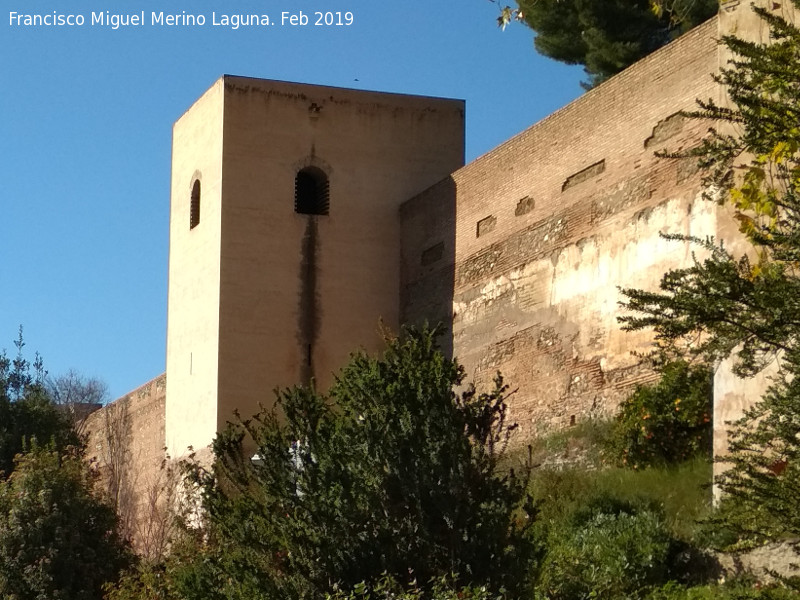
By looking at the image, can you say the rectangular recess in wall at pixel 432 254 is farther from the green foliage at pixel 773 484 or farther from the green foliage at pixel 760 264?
the green foliage at pixel 760 264

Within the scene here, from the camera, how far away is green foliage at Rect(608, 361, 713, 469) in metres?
12.7

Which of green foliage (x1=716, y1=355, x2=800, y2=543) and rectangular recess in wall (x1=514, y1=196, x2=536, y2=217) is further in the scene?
rectangular recess in wall (x1=514, y1=196, x2=536, y2=217)

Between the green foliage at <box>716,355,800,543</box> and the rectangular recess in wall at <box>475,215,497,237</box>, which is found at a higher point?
the rectangular recess in wall at <box>475,215,497,237</box>

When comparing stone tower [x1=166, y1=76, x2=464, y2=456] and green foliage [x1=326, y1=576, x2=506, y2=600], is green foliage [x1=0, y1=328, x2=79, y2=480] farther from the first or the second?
green foliage [x1=326, y1=576, x2=506, y2=600]

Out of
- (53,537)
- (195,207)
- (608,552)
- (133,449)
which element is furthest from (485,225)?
(133,449)

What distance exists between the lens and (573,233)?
51.8 ft

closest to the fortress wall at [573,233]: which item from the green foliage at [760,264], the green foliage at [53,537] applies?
the green foliage at [53,537]

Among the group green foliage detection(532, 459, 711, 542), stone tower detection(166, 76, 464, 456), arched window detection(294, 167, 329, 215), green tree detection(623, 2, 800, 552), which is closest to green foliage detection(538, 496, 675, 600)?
green foliage detection(532, 459, 711, 542)

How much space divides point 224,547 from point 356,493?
1381mm

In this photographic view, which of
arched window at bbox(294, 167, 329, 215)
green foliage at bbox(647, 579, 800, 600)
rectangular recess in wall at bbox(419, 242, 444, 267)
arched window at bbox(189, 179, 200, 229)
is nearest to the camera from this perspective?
green foliage at bbox(647, 579, 800, 600)

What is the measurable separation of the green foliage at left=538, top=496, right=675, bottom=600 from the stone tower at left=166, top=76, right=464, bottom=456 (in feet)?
24.3

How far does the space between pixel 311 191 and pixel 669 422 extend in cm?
829

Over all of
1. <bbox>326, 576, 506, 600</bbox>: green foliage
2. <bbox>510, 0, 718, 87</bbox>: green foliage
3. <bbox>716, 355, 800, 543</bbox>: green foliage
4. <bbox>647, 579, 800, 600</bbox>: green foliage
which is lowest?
<bbox>326, 576, 506, 600</bbox>: green foliage

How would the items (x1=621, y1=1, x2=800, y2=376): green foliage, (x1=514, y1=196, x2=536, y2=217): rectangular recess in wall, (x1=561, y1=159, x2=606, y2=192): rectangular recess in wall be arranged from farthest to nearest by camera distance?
(x1=514, y1=196, x2=536, y2=217): rectangular recess in wall, (x1=561, y1=159, x2=606, y2=192): rectangular recess in wall, (x1=621, y1=1, x2=800, y2=376): green foliage
